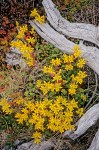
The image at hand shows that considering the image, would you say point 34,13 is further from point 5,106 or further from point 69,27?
point 5,106

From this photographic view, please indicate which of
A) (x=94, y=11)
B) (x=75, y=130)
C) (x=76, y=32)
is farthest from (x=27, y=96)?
(x=94, y=11)

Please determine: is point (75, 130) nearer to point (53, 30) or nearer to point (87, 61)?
point (87, 61)

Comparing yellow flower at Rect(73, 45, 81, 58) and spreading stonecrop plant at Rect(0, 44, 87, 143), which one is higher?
yellow flower at Rect(73, 45, 81, 58)

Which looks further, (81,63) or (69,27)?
(69,27)

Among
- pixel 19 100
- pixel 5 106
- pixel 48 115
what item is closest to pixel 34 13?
pixel 19 100

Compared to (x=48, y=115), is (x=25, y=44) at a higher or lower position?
higher

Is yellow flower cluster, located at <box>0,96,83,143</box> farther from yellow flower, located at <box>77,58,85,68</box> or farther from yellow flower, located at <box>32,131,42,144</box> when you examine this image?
yellow flower, located at <box>77,58,85,68</box>

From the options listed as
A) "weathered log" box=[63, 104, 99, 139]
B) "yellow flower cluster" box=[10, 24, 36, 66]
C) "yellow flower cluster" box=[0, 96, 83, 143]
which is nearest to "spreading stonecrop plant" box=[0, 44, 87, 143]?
"yellow flower cluster" box=[0, 96, 83, 143]

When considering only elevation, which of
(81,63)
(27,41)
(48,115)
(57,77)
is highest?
(27,41)
